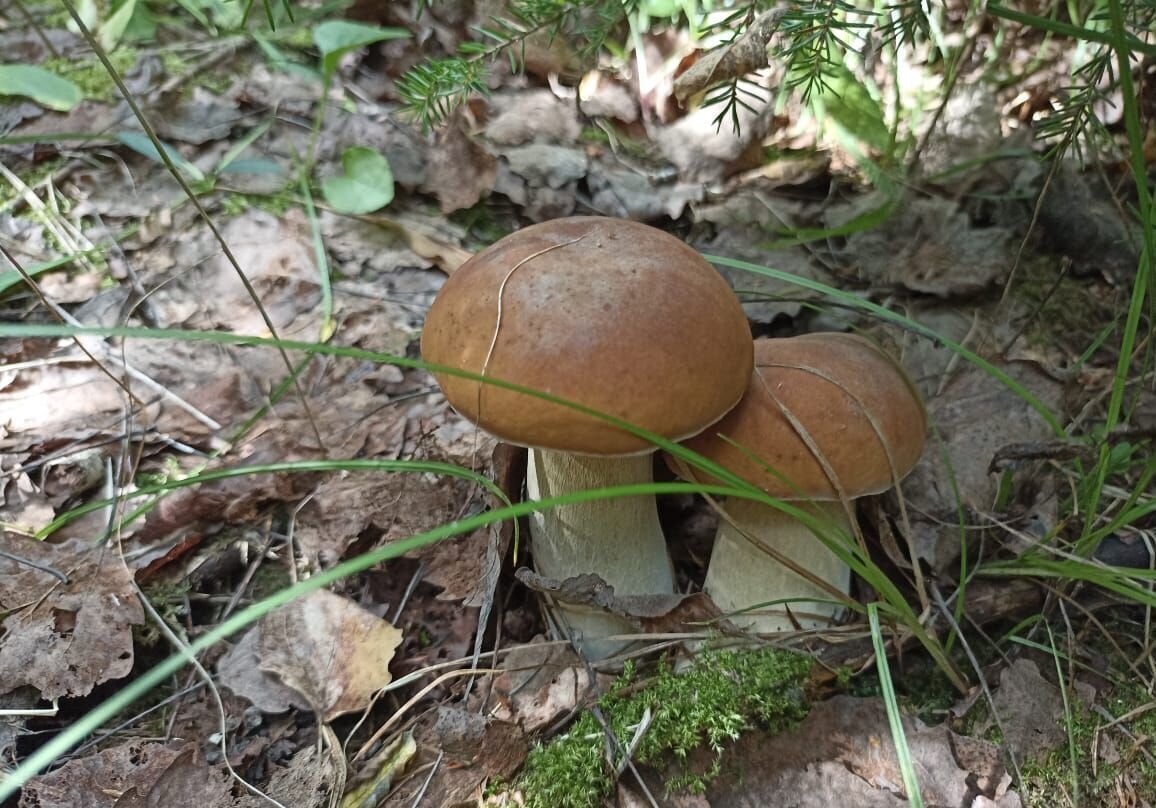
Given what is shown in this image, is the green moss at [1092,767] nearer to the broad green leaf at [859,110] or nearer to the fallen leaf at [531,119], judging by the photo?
the broad green leaf at [859,110]

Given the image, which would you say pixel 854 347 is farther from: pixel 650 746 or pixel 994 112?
pixel 994 112

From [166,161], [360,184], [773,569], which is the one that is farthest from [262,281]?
[773,569]

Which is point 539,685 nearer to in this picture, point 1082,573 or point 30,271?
point 1082,573

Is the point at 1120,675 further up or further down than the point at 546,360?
further down

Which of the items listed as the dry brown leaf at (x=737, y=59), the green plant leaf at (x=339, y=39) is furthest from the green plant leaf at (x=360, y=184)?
the dry brown leaf at (x=737, y=59)

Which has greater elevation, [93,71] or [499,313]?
[499,313]

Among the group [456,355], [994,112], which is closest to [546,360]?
[456,355]

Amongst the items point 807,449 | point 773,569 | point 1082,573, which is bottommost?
point 773,569
